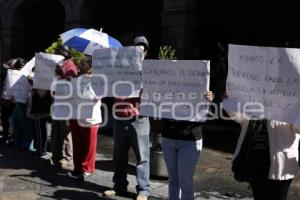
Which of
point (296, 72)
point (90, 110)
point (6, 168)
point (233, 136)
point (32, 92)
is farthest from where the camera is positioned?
point (233, 136)

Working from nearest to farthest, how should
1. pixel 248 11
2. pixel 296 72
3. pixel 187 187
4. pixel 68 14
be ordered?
pixel 296 72
pixel 187 187
pixel 248 11
pixel 68 14

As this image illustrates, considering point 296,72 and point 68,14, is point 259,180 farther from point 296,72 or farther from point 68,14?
point 68,14

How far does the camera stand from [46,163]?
7723 mm

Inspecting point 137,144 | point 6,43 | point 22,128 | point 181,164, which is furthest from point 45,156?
point 6,43

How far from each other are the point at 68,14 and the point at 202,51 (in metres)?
4.92

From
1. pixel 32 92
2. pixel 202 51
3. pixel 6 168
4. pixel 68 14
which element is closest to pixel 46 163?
pixel 6 168

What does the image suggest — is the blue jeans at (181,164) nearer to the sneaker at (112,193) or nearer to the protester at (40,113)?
the sneaker at (112,193)

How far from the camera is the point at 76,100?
6840mm

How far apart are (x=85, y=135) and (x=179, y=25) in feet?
25.9

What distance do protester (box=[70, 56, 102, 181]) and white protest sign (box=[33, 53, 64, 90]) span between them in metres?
0.93

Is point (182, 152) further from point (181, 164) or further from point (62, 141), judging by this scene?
point (62, 141)

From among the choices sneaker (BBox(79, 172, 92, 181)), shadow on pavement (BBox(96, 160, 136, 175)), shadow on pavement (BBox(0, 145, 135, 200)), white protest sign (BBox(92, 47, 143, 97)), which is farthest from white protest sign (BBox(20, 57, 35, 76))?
white protest sign (BBox(92, 47, 143, 97))

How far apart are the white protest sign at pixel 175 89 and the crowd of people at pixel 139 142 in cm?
12

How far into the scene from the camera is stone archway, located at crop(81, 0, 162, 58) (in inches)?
660
